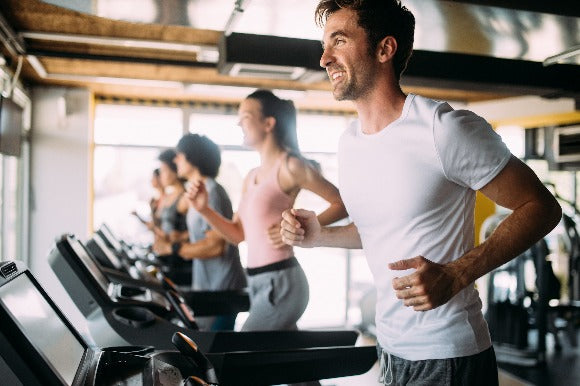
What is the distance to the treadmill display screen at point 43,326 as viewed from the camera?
1.13m

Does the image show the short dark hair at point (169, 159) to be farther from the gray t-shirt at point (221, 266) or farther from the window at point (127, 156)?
the gray t-shirt at point (221, 266)

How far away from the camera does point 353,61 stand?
157 cm

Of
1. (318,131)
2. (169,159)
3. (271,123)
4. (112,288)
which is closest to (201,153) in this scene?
(271,123)

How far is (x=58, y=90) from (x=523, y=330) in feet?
18.4

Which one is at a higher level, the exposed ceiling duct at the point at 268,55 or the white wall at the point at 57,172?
the exposed ceiling duct at the point at 268,55

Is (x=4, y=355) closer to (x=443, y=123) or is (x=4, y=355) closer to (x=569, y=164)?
(x=443, y=123)

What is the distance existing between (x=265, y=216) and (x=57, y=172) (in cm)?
502

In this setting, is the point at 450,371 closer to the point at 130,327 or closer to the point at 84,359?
the point at 84,359

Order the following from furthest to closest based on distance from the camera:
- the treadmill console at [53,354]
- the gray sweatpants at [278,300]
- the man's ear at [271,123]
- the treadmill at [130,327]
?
the man's ear at [271,123] → the gray sweatpants at [278,300] → the treadmill at [130,327] → the treadmill console at [53,354]

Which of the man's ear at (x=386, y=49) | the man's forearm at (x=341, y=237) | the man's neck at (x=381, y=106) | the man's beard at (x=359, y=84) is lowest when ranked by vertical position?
the man's forearm at (x=341, y=237)

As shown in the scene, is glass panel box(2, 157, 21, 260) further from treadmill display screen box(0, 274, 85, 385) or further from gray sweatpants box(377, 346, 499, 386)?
gray sweatpants box(377, 346, 499, 386)

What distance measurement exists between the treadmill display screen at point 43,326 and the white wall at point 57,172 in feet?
18.8

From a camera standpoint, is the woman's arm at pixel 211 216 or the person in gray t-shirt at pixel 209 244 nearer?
the woman's arm at pixel 211 216

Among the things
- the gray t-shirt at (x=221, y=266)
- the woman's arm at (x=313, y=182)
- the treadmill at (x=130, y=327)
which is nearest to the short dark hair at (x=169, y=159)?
the gray t-shirt at (x=221, y=266)
